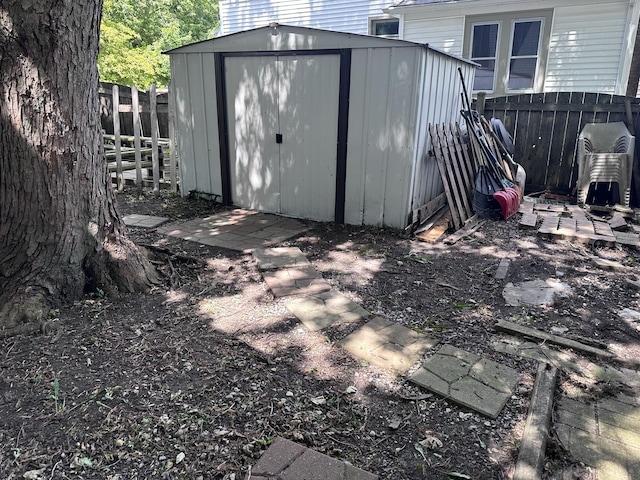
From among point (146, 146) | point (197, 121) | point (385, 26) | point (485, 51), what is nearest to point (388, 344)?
point (197, 121)

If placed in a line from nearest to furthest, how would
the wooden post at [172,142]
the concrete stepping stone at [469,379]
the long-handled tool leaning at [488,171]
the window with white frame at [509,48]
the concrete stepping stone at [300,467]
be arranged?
the concrete stepping stone at [300,467] < the concrete stepping stone at [469,379] < the long-handled tool leaning at [488,171] < the wooden post at [172,142] < the window with white frame at [509,48]

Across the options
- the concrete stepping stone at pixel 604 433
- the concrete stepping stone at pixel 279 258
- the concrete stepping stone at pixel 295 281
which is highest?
the concrete stepping stone at pixel 279 258

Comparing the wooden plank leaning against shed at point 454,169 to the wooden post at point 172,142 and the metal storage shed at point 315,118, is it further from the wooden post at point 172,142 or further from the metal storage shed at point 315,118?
the wooden post at point 172,142

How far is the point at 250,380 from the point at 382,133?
3486 millimetres

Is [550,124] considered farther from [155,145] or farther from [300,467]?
[300,467]

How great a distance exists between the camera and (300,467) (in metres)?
1.84

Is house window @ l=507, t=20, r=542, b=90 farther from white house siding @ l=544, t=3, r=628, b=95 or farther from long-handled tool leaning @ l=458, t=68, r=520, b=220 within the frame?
long-handled tool leaning @ l=458, t=68, r=520, b=220

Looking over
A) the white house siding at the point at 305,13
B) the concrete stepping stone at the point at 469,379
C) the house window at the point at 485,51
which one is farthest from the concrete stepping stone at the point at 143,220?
the house window at the point at 485,51

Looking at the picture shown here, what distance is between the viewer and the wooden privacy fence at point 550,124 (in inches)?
282

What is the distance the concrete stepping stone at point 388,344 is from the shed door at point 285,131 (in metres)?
2.77

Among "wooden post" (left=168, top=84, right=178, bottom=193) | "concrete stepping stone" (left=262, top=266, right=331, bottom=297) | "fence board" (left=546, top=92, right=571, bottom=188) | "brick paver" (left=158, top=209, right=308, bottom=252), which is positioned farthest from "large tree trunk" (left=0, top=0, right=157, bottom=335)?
"fence board" (left=546, top=92, right=571, bottom=188)

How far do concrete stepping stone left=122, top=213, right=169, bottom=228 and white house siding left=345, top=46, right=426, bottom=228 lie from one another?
94.4 inches

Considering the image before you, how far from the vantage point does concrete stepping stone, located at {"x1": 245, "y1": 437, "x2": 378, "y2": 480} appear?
1.80 m

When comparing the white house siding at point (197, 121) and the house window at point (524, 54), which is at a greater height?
the house window at point (524, 54)
